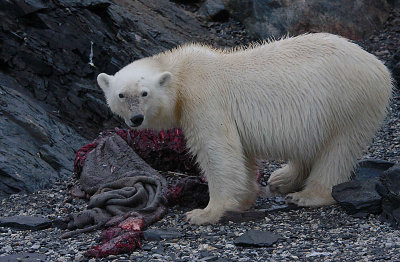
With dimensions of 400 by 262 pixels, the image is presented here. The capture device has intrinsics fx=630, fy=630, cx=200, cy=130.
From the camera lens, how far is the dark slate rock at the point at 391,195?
4.84 meters

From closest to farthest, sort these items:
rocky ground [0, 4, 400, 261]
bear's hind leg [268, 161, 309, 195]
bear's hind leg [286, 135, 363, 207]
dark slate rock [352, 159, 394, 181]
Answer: rocky ground [0, 4, 400, 261] → bear's hind leg [286, 135, 363, 207] → dark slate rock [352, 159, 394, 181] → bear's hind leg [268, 161, 309, 195]

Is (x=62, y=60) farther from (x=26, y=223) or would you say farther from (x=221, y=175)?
(x=221, y=175)

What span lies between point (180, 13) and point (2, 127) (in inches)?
185

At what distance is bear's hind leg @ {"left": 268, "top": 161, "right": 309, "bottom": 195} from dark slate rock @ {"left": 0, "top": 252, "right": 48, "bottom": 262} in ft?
8.36

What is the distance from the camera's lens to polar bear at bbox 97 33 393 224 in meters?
5.48

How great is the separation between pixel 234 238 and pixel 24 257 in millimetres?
1585

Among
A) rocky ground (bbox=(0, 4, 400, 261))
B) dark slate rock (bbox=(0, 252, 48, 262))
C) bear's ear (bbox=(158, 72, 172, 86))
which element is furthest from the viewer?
bear's ear (bbox=(158, 72, 172, 86))

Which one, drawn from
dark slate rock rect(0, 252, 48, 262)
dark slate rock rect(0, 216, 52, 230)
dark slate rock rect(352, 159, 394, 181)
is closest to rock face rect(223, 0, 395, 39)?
dark slate rock rect(352, 159, 394, 181)

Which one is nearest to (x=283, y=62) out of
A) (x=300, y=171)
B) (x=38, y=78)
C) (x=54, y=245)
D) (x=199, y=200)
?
(x=300, y=171)

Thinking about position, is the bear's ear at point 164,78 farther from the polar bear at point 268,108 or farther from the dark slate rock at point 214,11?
the dark slate rock at point 214,11

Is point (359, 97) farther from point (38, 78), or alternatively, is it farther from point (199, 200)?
point (38, 78)

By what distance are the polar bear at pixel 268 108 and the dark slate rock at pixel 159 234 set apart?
0.38 metres

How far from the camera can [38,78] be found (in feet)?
27.0

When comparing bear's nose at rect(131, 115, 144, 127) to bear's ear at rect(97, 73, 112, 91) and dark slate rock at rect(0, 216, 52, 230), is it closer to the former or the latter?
bear's ear at rect(97, 73, 112, 91)
